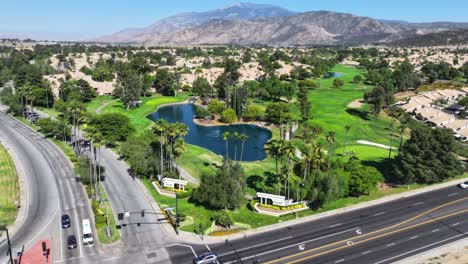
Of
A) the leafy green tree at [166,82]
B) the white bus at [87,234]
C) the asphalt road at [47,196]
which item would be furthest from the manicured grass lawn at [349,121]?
the asphalt road at [47,196]

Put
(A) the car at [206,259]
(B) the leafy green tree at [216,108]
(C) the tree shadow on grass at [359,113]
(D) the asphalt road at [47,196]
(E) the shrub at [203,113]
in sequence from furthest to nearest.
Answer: (C) the tree shadow on grass at [359,113] < (B) the leafy green tree at [216,108] < (E) the shrub at [203,113] < (D) the asphalt road at [47,196] < (A) the car at [206,259]

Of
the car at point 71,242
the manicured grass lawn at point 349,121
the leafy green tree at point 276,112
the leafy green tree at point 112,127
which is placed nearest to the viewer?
the car at point 71,242

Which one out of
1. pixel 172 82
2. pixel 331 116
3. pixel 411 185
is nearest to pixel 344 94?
pixel 331 116

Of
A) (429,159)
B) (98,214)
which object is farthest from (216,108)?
(98,214)

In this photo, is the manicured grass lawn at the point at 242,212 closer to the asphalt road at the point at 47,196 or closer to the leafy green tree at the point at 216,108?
the asphalt road at the point at 47,196

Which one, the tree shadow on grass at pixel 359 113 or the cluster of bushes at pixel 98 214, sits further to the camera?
the tree shadow on grass at pixel 359 113

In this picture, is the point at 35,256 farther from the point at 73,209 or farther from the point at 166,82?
the point at 166,82
